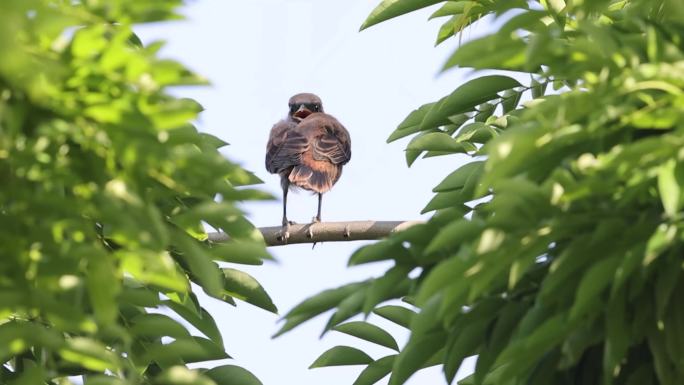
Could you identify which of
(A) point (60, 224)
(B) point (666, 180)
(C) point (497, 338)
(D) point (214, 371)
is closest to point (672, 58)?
(B) point (666, 180)

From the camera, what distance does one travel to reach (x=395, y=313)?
4.09 meters

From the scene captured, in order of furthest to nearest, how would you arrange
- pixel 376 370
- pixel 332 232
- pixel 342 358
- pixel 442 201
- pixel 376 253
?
pixel 332 232 < pixel 442 201 < pixel 342 358 < pixel 376 370 < pixel 376 253

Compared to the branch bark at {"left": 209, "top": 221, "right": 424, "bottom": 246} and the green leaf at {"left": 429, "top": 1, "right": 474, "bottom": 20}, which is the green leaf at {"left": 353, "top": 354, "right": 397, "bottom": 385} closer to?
the branch bark at {"left": 209, "top": 221, "right": 424, "bottom": 246}

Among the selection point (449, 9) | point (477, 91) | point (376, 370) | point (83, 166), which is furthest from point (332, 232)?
point (83, 166)

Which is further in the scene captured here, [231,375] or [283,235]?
[283,235]

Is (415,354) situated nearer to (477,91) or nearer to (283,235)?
(477,91)

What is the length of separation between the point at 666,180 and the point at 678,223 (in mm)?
100

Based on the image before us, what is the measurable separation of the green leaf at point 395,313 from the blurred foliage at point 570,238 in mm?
803

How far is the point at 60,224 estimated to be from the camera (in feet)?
8.21

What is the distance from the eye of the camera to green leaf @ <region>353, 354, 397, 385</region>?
388 centimetres

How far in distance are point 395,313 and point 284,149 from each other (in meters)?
5.99

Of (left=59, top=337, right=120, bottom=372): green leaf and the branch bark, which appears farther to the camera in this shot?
the branch bark

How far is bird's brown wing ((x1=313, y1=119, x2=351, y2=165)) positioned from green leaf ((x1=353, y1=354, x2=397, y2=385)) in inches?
240

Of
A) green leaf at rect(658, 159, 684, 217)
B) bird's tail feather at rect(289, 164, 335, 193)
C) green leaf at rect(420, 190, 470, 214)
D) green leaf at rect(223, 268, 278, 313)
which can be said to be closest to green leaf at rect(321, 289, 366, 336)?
green leaf at rect(658, 159, 684, 217)
